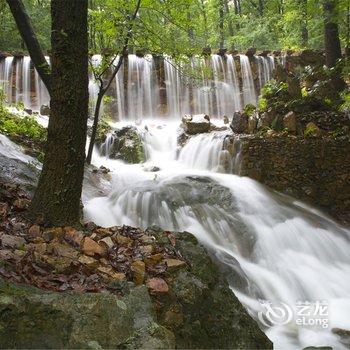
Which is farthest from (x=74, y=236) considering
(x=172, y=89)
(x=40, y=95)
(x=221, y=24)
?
(x=221, y=24)

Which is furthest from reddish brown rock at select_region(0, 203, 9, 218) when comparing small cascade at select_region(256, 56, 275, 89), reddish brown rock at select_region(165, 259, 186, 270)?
small cascade at select_region(256, 56, 275, 89)

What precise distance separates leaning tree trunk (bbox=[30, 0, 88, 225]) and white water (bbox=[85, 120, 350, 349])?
95.3 inches

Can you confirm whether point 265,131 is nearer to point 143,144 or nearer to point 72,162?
point 143,144

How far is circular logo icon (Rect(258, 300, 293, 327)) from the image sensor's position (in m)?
4.94

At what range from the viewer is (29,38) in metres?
5.08

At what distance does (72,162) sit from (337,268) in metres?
5.10

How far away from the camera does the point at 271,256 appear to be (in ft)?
22.0

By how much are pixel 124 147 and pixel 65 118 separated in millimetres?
7344

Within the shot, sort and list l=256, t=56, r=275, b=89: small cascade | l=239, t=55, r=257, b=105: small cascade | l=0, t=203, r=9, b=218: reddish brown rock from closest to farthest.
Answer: l=0, t=203, r=9, b=218: reddish brown rock < l=239, t=55, r=257, b=105: small cascade < l=256, t=56, r=275, b=89: small cascade

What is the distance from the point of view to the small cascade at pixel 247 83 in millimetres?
16469

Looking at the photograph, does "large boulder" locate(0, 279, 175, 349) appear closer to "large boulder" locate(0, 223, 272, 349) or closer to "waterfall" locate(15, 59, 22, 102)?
"large boulder" locate(0, 223, 272, 349)

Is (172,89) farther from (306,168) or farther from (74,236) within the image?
(74,236)

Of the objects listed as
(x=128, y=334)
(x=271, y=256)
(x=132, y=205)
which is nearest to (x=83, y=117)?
(x=128, y=334)

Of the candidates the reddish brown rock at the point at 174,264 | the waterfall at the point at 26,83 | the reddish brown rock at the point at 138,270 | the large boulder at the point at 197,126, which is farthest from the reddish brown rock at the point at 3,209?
the waterfall at the point at 26,83
